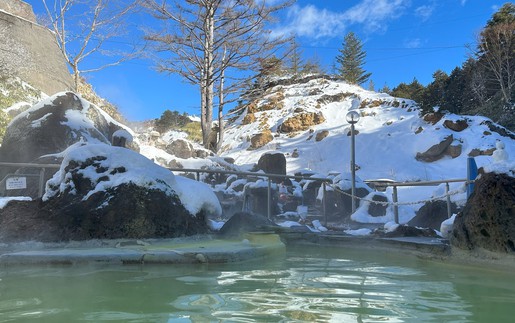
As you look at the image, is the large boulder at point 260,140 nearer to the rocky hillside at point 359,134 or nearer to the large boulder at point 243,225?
the rocky hillside at point 359,134

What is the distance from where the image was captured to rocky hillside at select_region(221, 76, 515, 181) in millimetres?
23688

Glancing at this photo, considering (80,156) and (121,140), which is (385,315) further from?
(121,140)

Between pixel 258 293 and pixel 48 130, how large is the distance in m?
8.77

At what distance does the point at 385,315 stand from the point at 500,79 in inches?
1241

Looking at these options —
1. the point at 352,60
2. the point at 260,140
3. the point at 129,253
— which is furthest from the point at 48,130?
the point at 352,60

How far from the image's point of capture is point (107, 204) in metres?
4.77

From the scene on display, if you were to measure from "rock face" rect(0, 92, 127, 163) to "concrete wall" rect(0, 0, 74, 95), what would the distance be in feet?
19.6

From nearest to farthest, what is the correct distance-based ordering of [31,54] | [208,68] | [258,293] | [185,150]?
[258,293] → [185,150] → [208,68] → [31,54]

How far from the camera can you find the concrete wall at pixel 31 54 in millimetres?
16812

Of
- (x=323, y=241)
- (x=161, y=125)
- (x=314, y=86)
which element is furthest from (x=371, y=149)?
(x=323, y=241)

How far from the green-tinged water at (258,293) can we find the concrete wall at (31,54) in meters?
14.5

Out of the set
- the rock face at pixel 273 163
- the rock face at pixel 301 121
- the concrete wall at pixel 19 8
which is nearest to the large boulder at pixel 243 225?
the rock face at pixel 273 163

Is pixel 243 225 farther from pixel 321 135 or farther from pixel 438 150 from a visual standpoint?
pixel 321 135

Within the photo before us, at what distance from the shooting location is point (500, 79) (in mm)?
28703
